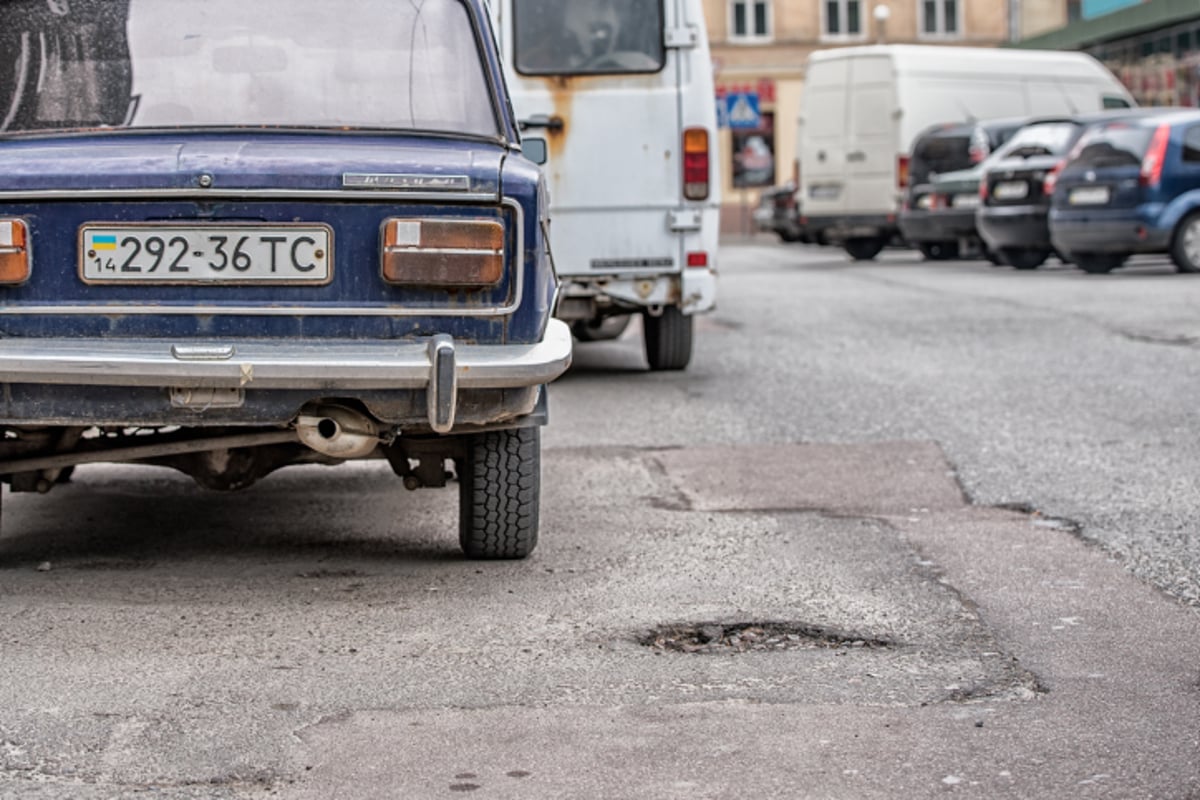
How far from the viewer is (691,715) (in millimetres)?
4184

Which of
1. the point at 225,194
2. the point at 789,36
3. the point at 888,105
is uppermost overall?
the point at 789,36

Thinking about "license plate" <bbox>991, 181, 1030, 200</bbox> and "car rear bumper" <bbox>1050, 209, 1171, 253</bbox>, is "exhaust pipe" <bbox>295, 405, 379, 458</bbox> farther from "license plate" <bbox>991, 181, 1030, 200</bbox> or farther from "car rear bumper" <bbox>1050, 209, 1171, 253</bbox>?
"license plate" <bbox>991, 181, 1030, 200</bbox>

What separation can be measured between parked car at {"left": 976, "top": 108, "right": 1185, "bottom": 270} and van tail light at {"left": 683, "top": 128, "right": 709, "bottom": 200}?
1139cm

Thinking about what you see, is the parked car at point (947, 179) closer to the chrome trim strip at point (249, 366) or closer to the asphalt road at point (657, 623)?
the asphalt road at point (657, 623)

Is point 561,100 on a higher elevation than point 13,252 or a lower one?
higher

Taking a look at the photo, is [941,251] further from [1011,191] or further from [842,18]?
[842,18]

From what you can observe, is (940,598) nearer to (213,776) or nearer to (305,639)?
(305,639)

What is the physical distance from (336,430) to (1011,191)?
59.7 ft

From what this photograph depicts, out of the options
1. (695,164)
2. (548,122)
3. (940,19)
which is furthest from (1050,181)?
(940,19)

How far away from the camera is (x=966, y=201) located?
25.0 m

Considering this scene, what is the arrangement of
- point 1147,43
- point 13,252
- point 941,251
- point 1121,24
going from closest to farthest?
point 13,252
point 941,251
point 1121,24
point 1147,43

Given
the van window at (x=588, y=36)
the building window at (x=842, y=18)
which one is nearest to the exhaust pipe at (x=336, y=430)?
the van window at (x=588, y=36)

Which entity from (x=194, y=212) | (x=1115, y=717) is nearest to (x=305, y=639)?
(x=194, y=212)

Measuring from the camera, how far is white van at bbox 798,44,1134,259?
2758 centimetres
